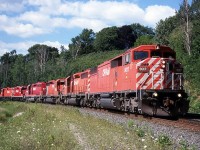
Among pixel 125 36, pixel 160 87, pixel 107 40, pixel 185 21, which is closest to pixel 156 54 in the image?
pixel 160 87

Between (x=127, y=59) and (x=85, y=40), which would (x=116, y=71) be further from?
(x=85, y=40)

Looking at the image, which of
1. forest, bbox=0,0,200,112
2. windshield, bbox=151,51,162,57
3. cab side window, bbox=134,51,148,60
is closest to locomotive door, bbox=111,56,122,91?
cab side window, bbox=134,51,148,60

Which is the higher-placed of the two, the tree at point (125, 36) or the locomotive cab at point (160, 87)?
the tree at point (125, 36)

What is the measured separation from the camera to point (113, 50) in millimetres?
116750

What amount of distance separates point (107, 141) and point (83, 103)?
22335mm

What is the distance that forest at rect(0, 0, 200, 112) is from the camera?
34469 millimetres

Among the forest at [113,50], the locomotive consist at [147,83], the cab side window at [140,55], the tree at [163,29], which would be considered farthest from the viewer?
the tree at [163,29]

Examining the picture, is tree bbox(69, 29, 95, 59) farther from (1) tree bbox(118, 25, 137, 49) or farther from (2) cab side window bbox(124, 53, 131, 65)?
(2) cab side window bbox(124, 53, 131, 65)

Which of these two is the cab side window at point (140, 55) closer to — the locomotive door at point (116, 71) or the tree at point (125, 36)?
the locomotive door at point (116, 71)

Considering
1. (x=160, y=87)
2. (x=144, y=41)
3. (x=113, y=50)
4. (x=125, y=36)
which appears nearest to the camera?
(x=160, y=87)

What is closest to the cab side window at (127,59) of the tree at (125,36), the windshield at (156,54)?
the windshield at (156,54)

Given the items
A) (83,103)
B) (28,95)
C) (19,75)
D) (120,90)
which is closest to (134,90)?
(120,90)

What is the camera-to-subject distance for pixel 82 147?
9586mm

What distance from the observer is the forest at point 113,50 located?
113 feet
